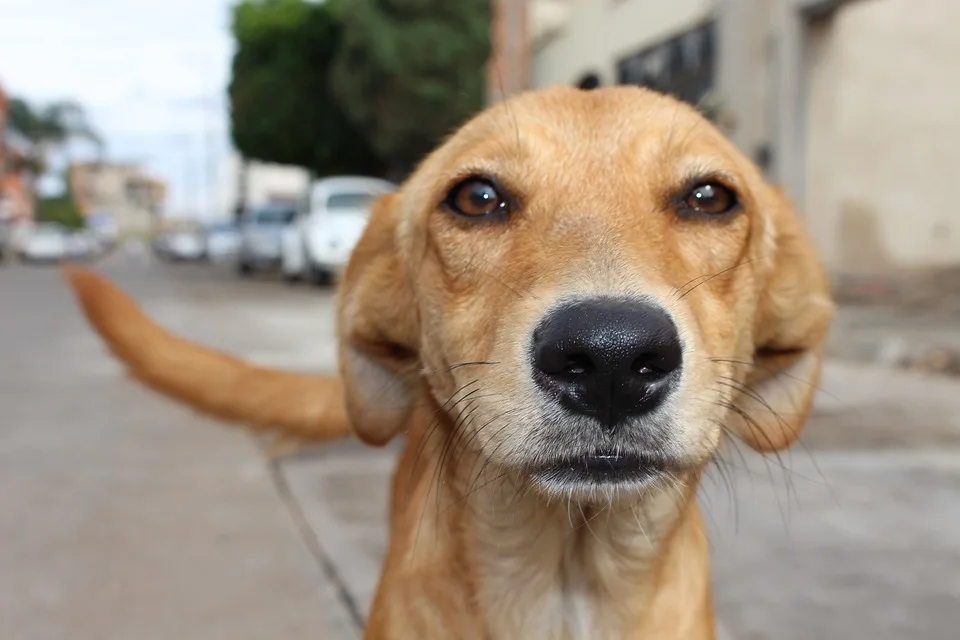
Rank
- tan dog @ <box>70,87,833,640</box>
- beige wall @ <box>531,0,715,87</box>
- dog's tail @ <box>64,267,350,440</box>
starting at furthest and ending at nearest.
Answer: beige wall @ <box>531,0,715,87</box>
dog's tail @ <box>64,267,350,440</box>
tan dog @ <box>70,87,833,640</box>

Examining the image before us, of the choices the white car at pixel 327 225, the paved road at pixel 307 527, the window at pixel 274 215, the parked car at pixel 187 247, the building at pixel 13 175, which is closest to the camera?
the paved road at pixel 307 527

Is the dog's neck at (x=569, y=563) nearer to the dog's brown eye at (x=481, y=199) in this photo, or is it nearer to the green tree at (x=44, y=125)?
the dog's brown eye at (x=481, y=199)

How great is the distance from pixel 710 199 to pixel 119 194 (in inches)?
5763

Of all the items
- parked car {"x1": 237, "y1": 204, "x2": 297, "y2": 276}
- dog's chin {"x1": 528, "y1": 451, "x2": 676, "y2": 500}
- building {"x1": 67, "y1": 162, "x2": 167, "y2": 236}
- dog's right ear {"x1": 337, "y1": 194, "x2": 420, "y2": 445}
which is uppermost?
building {"x1": 67, "y1": 162, "x2": 167, "y2": 236}

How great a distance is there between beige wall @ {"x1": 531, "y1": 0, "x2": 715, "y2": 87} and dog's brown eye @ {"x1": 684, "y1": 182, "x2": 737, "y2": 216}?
12897 mm

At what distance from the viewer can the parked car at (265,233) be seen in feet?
78.3

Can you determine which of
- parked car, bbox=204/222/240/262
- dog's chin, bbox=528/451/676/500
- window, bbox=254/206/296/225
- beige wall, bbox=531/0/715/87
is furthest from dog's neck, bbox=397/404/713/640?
parked car, bbox=204/222/240/262

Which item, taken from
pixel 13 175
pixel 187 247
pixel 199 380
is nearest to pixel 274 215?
pixel 187 247

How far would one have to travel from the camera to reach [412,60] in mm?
20766

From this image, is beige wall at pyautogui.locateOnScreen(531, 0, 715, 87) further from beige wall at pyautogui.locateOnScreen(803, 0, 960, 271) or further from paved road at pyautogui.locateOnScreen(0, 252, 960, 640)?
paved road at pyautogui.locateOnScreen(0, 252, 960, 640)

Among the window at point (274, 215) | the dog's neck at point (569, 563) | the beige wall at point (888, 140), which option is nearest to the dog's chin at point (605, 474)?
the dog's neck at point (569, 563)

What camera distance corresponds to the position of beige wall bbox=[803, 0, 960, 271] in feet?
38.8

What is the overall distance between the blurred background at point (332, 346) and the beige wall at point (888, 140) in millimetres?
29

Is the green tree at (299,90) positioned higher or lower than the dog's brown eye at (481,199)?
higher
